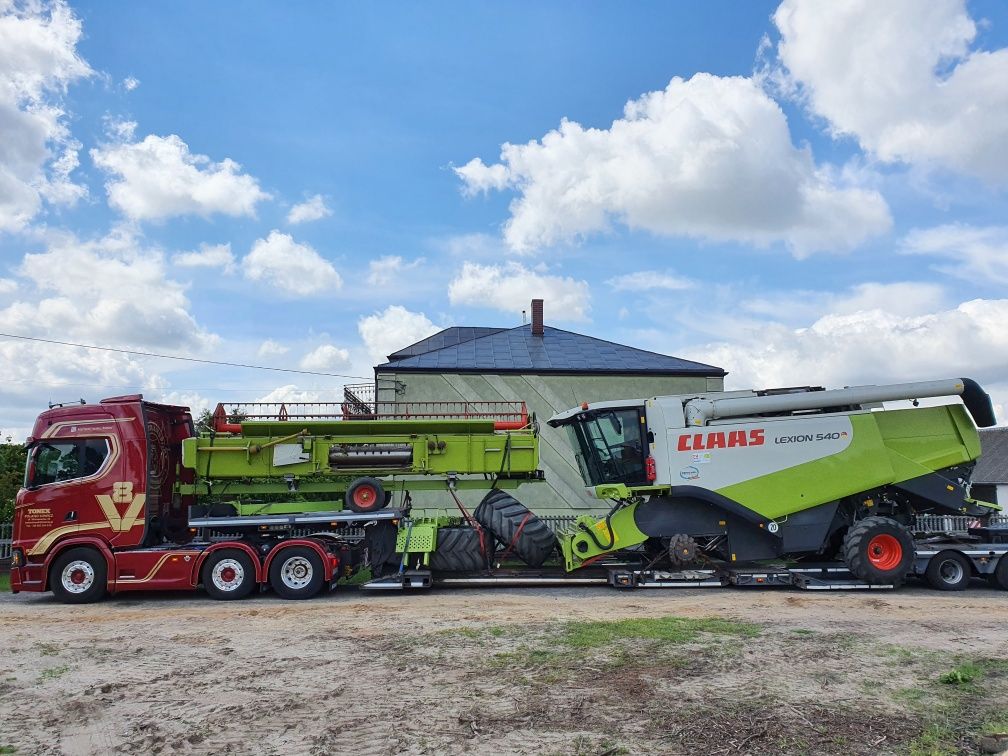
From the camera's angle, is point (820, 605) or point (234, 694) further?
point (820, 605)

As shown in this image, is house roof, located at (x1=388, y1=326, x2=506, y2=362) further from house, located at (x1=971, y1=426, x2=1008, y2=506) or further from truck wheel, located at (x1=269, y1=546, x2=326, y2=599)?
house, located at (x1=971, y1=426, x2=1008, y2=506)

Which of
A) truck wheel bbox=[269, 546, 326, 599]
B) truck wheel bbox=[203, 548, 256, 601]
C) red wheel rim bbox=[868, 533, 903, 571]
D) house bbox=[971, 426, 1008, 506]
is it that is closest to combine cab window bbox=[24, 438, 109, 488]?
truck wheel bbox=[203, 548, 256, 601]

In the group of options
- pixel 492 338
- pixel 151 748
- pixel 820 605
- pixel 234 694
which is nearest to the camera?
pixel 151 748

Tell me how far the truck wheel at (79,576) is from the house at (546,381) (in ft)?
34.7

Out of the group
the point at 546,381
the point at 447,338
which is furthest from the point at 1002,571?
the point at 447,338

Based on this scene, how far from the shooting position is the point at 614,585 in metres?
12.2

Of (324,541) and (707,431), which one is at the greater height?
(707,431)

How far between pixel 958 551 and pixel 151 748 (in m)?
12.4

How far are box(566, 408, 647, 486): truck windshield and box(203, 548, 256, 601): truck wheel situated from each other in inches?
235

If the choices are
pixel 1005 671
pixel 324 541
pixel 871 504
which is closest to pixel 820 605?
pixel 871 504

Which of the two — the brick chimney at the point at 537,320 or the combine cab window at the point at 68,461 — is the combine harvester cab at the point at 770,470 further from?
the brick chimney at the point at 537,320

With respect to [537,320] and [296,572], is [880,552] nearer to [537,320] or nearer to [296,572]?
[296,572]

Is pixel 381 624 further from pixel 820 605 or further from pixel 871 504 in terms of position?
pixel 871 504

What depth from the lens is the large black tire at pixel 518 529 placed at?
12.4 meters
